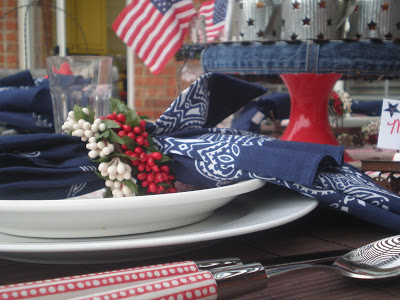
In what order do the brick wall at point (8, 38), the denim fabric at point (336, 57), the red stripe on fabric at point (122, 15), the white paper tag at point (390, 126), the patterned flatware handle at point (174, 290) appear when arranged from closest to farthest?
the patterned flatware handle at point (174, 290) → the white paper tag at point (390, 126) → the denim fabric at point (336, 57) → the red stripe on fabric at point (122, 15) → the brick wall at point (8, 38)

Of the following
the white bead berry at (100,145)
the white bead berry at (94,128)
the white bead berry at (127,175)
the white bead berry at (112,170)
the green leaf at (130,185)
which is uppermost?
the white bead berry at (94,128)

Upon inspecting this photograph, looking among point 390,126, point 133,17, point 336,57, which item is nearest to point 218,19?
point 336,57

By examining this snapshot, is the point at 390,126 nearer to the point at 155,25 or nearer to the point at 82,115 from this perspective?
the point at 82,115

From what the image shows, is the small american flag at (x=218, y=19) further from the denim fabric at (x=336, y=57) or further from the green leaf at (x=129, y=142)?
the green leaf at (x=129, y=142)

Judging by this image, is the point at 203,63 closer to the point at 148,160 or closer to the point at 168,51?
the point at 148,160

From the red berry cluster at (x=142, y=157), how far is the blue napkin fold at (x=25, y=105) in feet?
0.63

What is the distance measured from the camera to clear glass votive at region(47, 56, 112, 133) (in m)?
0.66

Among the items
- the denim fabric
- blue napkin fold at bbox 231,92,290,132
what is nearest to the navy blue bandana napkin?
the denim fabric

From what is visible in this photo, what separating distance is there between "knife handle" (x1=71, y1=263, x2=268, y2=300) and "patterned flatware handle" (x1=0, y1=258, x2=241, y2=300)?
11mm

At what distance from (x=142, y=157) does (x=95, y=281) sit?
0.20m

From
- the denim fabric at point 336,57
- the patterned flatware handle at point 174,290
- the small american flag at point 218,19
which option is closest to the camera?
the patterned flatware handle at point 174,290

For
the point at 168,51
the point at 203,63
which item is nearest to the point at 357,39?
the point at 203,63

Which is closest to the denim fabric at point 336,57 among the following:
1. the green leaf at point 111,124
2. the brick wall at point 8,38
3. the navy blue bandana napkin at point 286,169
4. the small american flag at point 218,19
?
the small american flag at point 218,19

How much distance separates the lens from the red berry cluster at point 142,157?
436 millimetres
